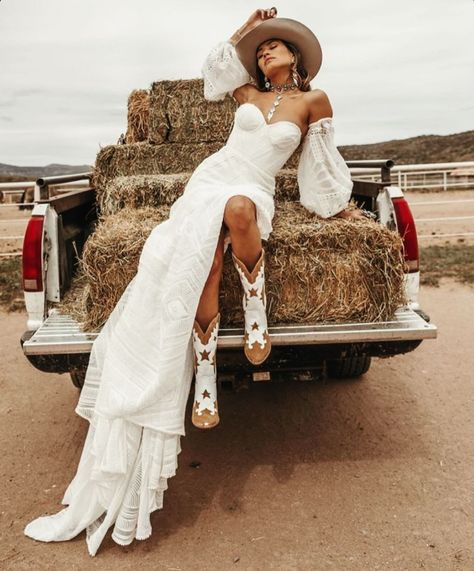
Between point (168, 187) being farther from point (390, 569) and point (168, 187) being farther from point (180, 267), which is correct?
point (390, 569)

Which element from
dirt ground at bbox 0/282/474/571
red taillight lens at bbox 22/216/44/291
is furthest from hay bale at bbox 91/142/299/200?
red taillight lens at bbox 22/216/44/291

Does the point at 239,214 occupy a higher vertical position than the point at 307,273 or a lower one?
higher

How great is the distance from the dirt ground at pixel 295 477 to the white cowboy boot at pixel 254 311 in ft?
2.60

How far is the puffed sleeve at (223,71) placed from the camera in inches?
138

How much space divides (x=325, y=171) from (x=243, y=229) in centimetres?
83

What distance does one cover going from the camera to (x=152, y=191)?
4.22 metres

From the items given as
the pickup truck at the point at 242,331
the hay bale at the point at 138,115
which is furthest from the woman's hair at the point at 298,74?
the hay bale at the point at 138,115

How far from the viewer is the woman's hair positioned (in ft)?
11.3

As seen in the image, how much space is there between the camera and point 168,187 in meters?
4.23

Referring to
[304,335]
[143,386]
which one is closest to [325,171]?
[304,335]

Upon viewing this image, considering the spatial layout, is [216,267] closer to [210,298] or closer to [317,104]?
[210,298]

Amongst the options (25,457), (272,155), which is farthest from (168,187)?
(25,457)

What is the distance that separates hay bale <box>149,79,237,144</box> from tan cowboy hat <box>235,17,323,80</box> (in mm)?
1806

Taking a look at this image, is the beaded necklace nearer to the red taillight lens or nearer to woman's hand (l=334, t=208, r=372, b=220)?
woman's hand (l=334, t=208, r=372, b=220)
